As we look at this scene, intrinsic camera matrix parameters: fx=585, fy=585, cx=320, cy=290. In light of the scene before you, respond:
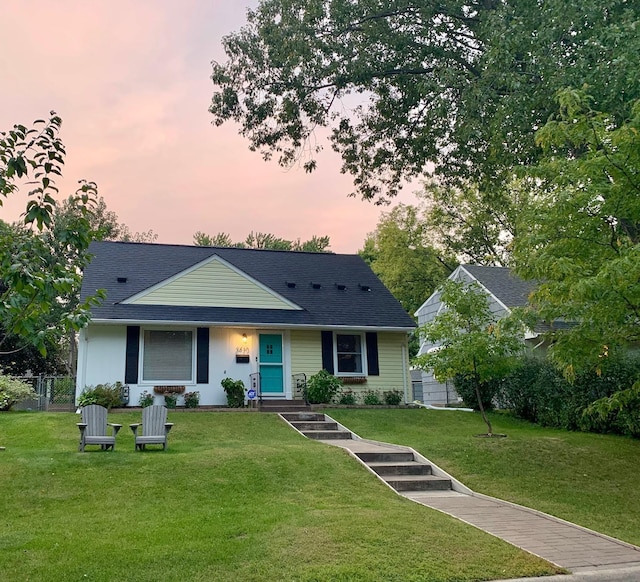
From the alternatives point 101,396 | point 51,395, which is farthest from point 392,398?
point 51,395

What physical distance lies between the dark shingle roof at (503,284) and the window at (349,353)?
567 centimetres

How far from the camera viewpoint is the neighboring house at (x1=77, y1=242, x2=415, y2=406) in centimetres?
1717

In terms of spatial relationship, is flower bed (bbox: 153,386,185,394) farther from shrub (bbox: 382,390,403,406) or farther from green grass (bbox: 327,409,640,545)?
shrub (bbox: 382,390,403,406)

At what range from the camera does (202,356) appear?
17812 mm

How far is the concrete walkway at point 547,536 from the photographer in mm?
5770

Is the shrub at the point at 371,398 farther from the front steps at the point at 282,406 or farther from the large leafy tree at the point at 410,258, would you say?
the large leafy tree at the point at 410,258

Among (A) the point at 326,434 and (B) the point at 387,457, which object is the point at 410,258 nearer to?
(A) the point at 326,434

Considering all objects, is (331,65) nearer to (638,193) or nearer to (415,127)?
(415,127)

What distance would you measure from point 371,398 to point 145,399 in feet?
23.0

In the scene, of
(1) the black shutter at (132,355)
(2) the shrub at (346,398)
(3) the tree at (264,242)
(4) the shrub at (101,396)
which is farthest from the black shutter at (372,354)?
(3) the tree at (264,242)

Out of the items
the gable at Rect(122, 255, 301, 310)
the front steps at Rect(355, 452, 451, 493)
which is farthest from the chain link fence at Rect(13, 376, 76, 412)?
the front steps at Rect(355, 452, 451, 493)

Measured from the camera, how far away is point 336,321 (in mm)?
19141

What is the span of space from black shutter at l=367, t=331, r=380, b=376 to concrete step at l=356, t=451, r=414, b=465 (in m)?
8.02

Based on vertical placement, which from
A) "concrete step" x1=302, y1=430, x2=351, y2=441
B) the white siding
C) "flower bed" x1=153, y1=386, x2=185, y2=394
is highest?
the white siding
